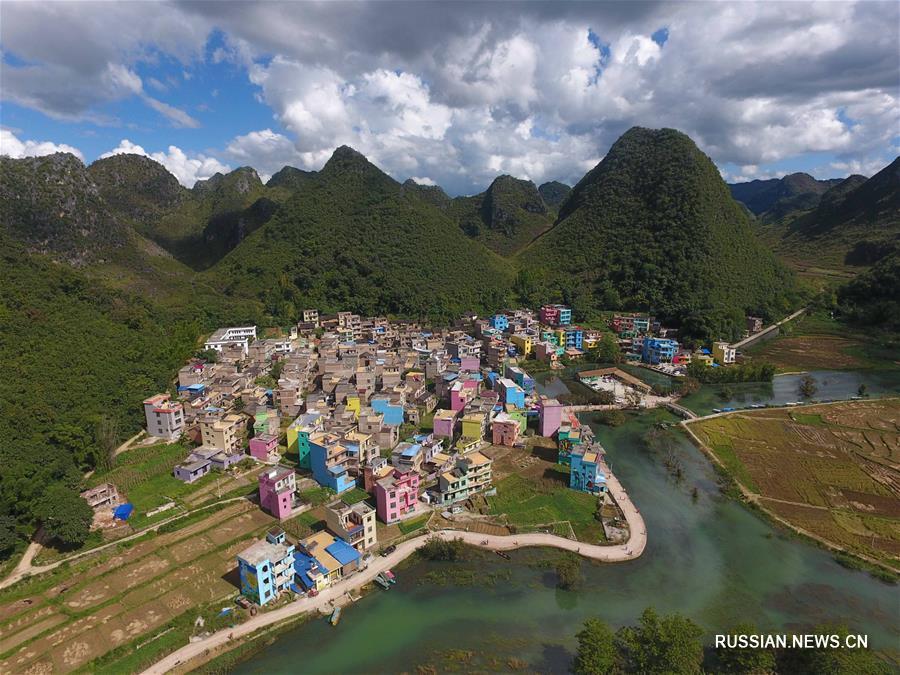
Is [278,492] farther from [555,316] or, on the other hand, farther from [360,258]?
[360,258]

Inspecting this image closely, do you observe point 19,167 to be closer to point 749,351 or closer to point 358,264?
point 358,264

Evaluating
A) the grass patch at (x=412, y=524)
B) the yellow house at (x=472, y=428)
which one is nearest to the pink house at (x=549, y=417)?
the yellow house at (x=472, y=428)

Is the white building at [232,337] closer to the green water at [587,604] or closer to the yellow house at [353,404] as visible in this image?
the yellow house at [353,404]

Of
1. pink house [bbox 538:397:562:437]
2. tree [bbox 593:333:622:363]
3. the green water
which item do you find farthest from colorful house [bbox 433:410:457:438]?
tree [bbox 593:333:622:363]

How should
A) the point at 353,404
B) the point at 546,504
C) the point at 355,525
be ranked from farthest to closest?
the point at 353,404 → the point at 546,504 → the point at 355,525

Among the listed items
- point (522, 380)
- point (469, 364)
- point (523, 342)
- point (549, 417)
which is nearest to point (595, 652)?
point (549, 417)

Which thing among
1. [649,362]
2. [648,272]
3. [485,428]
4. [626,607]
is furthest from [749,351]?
[626,607]
